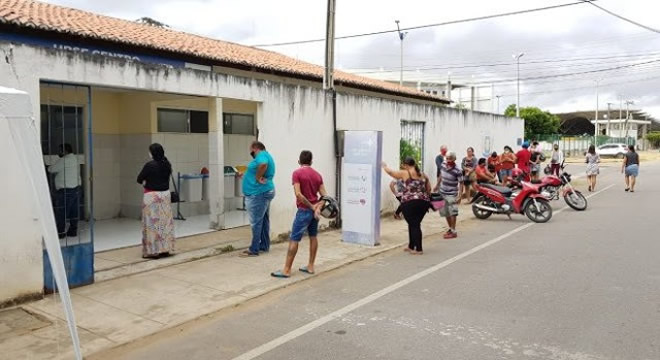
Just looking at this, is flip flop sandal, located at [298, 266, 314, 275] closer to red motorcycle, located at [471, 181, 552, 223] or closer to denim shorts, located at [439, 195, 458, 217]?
denim shorts, located at [439, 195, 458, 217]

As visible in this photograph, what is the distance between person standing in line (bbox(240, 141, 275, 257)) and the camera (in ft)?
27.4

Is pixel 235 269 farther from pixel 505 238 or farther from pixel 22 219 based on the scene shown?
pixel 505 238

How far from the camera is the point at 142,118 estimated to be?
39.2 feet

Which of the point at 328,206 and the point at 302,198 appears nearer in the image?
the point at 302,198

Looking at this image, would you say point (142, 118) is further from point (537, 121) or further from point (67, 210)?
point (537, 121)

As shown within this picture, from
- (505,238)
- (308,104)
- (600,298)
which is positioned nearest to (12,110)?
(600,298)

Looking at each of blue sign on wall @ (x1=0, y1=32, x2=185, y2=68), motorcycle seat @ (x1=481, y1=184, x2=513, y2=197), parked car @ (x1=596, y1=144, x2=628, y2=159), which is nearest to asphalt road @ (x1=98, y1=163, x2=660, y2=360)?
motorcycle seat @ (x1=481, y1=184, x2=513, y2=197)

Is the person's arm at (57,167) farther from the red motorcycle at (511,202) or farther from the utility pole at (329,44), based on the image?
the red motorcycle at (511,202)

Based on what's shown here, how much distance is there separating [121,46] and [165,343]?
8.85m

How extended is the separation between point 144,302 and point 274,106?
4667 mm

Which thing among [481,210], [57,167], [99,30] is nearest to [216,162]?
[57,167]

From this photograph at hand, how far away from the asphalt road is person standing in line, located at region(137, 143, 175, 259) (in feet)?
8.10

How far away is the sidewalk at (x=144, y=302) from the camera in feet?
16.6

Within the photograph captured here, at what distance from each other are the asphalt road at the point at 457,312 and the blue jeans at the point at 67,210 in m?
2.39
